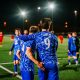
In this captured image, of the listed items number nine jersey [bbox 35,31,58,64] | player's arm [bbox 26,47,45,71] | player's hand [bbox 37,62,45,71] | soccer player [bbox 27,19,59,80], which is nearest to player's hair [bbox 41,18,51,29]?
soccer player [bbox 27,19,59,80]

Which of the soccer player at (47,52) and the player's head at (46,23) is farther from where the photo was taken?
the soccer player at (47,52)

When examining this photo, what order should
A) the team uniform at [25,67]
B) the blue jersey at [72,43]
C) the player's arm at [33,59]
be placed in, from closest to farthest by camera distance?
1. the player's arm at [33,59]
2. the team uniform at [25,67]
3. the blue jersey at [72,43]

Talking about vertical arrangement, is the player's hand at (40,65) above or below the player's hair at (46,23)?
below

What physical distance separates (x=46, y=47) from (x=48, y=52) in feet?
0.38

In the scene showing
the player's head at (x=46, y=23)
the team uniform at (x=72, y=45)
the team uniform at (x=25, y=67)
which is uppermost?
the player's head at (x=46, y=23)

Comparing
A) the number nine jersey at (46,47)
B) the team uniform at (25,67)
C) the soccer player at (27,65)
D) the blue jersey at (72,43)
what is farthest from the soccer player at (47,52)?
the blue jersey at (72,43)

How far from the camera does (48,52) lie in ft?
22.4

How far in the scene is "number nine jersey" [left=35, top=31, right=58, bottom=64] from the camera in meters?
6.82

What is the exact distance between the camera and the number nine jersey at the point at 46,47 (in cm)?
682

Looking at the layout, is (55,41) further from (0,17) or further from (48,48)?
(0,17)

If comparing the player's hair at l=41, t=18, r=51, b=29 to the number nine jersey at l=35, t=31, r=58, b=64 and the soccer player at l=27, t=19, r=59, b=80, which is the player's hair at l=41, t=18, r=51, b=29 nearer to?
the soccer player at l=27, t=19, r=59, b=80

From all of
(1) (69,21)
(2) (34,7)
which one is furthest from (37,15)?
(1) (69,21)

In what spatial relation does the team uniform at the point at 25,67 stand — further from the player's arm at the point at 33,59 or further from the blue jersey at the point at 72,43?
the blue jersey at the point at 72,43

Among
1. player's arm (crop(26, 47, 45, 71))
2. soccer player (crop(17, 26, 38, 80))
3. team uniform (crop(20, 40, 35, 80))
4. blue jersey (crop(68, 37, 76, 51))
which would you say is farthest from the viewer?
blue jersey (crop(68, 37, 76, 51))
